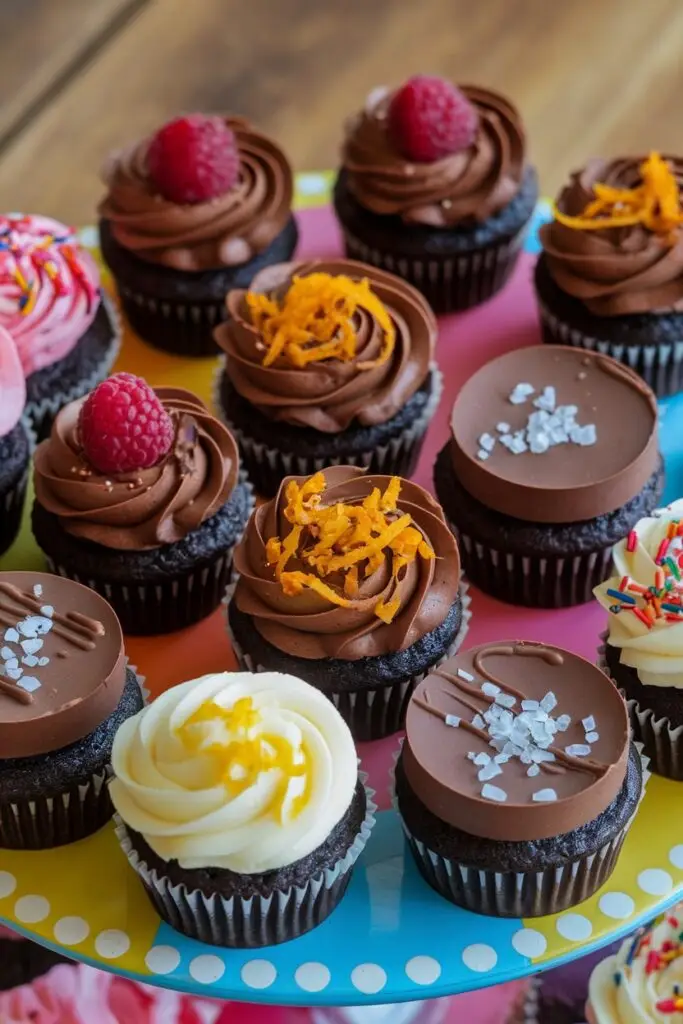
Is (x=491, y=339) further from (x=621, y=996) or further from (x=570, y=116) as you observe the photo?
(x=621, y=996)

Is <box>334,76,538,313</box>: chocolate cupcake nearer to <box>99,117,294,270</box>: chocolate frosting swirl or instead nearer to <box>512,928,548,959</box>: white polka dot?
<box>99,117,294,270</box>: chocolate frosting swirl

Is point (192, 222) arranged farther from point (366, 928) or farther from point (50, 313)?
point (366, 928)

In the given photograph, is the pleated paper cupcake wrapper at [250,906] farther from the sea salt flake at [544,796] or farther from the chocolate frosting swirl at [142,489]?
the chocolate frosting swirl at [142,489]

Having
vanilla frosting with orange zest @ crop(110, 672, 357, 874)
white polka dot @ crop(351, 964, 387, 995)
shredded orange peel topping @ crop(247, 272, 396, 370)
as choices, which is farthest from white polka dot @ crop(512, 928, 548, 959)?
shredded orange peel topping @ crop(247, 272, 396, 370)

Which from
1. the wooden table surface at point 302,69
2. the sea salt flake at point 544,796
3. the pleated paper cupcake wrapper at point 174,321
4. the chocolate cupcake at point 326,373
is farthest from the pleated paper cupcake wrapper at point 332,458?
the wooden table surface at point 302,69

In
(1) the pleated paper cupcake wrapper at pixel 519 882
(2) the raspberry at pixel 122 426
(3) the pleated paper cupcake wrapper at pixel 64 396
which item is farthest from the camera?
(3) the pleated paper cupcake wrapper at pixel 64 396
